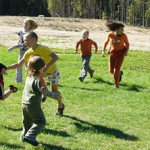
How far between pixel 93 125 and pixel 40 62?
2.46 meters

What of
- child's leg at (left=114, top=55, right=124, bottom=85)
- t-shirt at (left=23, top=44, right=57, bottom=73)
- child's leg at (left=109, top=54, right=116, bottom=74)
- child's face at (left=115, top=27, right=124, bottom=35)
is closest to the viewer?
t-shirt at (left=23, top=44, right=57, bottom=73)

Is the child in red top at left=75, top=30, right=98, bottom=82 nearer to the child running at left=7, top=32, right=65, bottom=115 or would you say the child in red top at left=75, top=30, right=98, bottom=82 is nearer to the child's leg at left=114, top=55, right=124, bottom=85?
the child's leg at left=114, top=55, right=124, bottom=85

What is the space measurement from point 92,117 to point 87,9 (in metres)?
109

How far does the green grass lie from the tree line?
94028mm

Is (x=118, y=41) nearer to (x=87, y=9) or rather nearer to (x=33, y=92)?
(x=33, y=92)

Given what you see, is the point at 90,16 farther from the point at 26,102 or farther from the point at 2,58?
the point at 26,102

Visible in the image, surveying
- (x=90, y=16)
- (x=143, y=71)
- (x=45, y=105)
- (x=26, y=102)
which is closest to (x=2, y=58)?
(x=143, y=71)

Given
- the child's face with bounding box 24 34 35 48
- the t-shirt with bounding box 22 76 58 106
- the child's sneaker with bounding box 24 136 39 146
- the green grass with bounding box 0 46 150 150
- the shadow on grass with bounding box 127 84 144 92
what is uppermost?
the child's face with bounding box 24 34 35 48

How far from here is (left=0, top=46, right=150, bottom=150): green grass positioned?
7418 millimetres

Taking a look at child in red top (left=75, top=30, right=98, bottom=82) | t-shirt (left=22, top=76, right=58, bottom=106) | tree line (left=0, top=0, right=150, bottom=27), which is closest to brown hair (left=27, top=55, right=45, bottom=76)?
t-shirt (left=22, top=76, right=58, bottom=106)

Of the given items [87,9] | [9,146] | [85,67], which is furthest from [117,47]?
[87,9]

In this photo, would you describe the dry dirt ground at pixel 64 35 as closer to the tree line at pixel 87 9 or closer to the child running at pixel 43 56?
the child running at pixel 43 56

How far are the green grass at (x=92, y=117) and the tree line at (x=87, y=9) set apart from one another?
94028 millimetres

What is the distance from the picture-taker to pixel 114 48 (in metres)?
13.2
